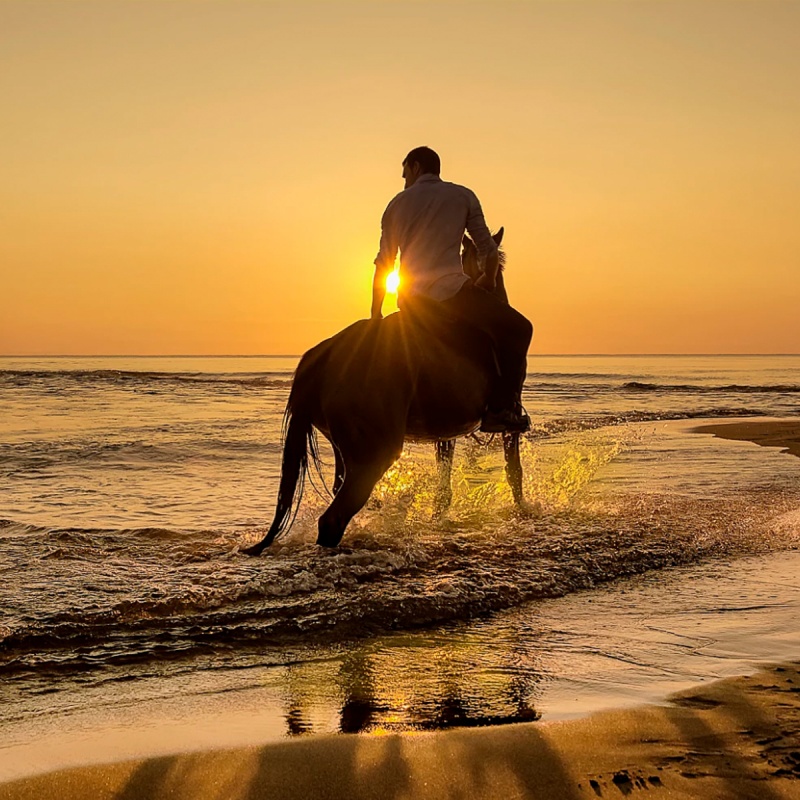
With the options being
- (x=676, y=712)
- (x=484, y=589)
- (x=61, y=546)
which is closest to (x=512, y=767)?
(x=676, y=712)

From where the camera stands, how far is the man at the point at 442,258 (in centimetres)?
628

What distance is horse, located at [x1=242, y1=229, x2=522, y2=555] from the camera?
222 inches

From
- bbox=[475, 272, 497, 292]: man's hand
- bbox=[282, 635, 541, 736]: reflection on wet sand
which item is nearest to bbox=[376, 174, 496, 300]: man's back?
bbox=[475, 272, 497, 292]: man's hand

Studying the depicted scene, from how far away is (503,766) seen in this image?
2590 millimetres

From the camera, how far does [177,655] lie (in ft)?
12.9

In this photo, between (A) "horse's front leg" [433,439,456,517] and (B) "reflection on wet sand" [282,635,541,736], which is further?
(A) "horse's front leg" [433,439,456,517]

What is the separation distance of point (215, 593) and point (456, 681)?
6.05 feet

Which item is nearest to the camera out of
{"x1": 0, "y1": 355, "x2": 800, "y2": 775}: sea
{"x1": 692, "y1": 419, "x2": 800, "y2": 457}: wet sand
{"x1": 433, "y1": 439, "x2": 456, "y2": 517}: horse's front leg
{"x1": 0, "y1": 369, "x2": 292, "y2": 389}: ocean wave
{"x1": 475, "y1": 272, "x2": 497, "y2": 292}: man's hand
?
{"x1": 0, "y1": 355, "x2": 800, "y2": 775}: sea

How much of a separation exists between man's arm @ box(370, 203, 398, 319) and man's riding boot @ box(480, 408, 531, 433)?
1294 mm

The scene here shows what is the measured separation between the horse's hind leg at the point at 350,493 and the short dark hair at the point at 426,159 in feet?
7.04

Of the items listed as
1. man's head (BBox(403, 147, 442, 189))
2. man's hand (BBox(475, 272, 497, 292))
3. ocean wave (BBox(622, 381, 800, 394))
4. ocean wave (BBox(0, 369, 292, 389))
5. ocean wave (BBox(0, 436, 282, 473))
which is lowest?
ocean wave (BBox(622, 381, 800, 394))

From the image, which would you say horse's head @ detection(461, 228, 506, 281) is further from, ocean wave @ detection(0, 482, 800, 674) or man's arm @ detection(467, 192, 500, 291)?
ocean wave @ detection(0, 482, 800, 674)

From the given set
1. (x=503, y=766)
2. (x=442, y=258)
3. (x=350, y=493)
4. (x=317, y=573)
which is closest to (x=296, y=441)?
(x=350, y=493)

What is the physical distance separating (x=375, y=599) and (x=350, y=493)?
3.35 ft
